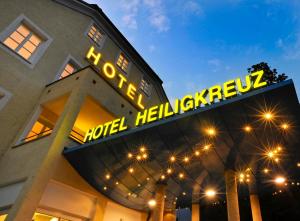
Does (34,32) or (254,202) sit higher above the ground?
(34,32)

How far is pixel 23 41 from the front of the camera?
16.2 meters

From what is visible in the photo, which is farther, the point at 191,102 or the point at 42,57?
the point at 42,57

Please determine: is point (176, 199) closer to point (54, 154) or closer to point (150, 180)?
point (150, 180)

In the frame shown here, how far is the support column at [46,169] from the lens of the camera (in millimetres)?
9891

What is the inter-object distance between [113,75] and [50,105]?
628 cm

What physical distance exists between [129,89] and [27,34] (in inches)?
331

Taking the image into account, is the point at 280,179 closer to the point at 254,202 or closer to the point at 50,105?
the point at 254,202

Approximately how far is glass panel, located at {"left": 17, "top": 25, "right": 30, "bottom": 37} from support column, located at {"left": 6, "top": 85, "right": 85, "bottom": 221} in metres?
5.89

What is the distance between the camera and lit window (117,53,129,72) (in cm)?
2303

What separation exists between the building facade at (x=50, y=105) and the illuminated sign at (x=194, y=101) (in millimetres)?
1973

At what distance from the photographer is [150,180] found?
49.2 feet

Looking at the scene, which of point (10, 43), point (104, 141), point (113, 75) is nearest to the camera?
point (104, 141)

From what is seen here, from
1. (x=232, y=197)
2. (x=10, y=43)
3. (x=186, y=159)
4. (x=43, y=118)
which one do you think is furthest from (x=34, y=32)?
(x=232, y=197)

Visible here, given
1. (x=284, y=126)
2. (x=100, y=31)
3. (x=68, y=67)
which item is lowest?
(x=284, y=126)
